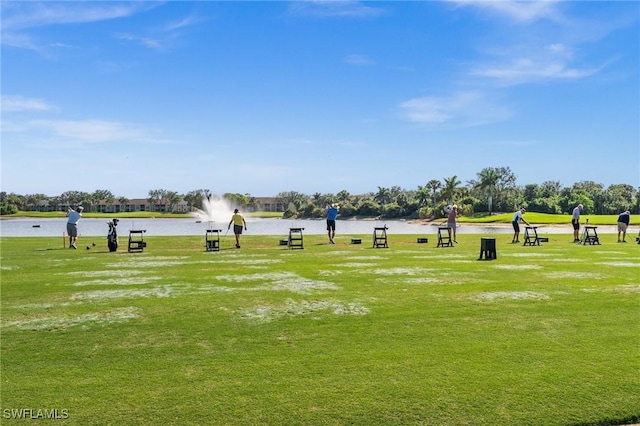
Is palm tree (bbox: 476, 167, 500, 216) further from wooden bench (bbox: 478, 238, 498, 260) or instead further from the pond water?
wooden bench (bbox: 478, 238, 498, 260)

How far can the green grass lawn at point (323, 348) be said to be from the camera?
6137mm

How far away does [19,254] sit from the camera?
23016mm

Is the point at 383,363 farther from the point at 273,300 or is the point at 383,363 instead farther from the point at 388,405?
the point at 273,300

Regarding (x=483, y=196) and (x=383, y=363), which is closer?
(x=383, y=363)

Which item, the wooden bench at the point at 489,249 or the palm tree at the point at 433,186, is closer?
the wooden bench at the point at 489,249

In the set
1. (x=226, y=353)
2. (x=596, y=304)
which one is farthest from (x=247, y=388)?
(x=596, y=304)

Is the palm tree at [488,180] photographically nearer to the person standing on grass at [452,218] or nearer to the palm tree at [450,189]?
the palm tree at [450,189]

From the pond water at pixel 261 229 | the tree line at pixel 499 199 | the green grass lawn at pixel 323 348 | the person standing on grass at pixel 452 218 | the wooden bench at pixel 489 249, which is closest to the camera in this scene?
the green grass lawn at pixel 323 348

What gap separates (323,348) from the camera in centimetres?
824

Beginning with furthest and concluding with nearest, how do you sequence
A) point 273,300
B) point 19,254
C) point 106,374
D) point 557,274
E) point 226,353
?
point 19,254, point 557,274, point 273,300, point 226,353, point 106,374

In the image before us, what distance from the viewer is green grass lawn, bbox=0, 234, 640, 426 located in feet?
20.1

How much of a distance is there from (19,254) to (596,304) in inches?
920

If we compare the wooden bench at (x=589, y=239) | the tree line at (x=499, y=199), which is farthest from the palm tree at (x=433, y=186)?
the wooden bench at (x=589, y=239)

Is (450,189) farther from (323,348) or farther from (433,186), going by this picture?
(323,348)
